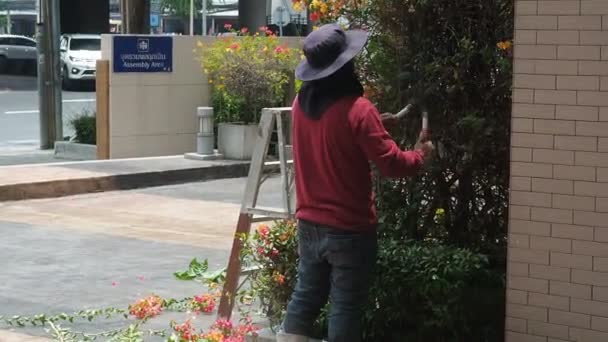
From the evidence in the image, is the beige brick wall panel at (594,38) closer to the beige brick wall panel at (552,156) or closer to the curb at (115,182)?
the beige brick wall panel at (552,156)

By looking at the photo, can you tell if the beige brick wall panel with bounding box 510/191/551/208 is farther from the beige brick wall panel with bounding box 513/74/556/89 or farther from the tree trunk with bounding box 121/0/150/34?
the tree trunk with bounding box 121/0/150/34

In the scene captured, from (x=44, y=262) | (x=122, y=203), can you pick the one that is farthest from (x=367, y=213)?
(x=122, y=203)

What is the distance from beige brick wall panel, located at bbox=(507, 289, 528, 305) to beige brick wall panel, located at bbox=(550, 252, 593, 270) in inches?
8.1

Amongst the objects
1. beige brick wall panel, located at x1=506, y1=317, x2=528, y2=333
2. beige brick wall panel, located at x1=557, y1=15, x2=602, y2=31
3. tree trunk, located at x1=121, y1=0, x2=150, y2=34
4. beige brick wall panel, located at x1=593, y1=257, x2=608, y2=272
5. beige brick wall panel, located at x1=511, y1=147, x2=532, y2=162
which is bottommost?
beige brick wall panel, located at x1=506, y1=317, x2=528, y2=333

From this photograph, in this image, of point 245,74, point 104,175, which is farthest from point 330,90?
point 245,74

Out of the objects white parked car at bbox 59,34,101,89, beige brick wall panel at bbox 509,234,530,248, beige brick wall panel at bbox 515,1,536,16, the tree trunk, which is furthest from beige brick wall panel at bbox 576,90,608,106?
white parked car at bbox 59,34,101,89

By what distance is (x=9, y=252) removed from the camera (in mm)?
9500

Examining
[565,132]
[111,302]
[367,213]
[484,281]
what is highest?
[565,132]

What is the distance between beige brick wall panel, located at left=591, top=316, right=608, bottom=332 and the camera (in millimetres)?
4691

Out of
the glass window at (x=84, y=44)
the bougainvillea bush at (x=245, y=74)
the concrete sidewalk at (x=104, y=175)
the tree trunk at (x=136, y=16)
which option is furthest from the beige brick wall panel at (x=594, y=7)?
the glass window at (x=84, y=44)

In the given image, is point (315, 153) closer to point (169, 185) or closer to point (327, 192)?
point (327, 192)

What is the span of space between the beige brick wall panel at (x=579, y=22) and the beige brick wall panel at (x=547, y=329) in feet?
4.29

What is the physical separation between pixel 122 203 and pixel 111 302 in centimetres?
486

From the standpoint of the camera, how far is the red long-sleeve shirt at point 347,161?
4.56m
